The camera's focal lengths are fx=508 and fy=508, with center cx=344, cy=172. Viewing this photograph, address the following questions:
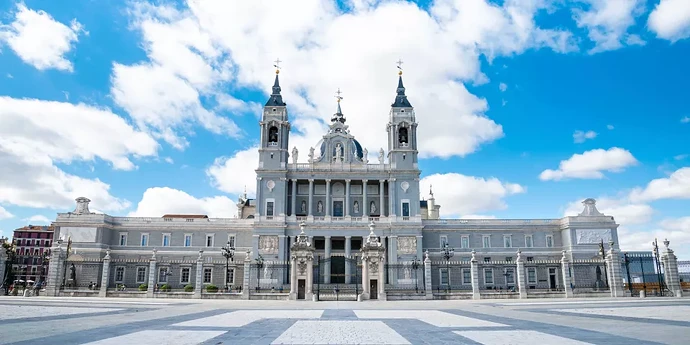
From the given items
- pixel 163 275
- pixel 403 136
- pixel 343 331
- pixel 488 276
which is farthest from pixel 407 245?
pixel 343 331

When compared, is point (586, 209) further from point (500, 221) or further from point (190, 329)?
point (190, 329)

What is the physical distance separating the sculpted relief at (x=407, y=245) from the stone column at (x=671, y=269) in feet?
95.4

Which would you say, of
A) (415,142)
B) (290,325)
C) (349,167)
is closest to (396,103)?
(415,142)

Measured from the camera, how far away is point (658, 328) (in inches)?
597

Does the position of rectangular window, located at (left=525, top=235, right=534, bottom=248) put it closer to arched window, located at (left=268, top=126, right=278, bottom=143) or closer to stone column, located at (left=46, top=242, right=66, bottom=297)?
arched window, located at (left=268, top=126, right=278, bottom=143)

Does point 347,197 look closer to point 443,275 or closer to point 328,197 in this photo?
Result: point 328,197

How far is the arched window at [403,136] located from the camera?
69312 millimetres

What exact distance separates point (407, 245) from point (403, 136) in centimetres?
1508

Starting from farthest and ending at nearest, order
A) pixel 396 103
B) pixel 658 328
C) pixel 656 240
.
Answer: pixel 396 103, pixel 656 240, pixel 658 328

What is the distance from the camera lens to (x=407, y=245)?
6450 cm

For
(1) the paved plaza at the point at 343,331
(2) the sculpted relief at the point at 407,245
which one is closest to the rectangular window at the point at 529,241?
(2) the sculpted relief at the point at 407,245

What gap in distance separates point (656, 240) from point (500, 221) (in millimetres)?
28195

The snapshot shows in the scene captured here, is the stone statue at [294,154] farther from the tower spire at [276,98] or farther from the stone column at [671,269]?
the stone column at [671,269]

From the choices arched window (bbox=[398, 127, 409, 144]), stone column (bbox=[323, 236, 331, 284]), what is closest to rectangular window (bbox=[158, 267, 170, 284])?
stone column (bbox=[323, 236, 331, 284])
